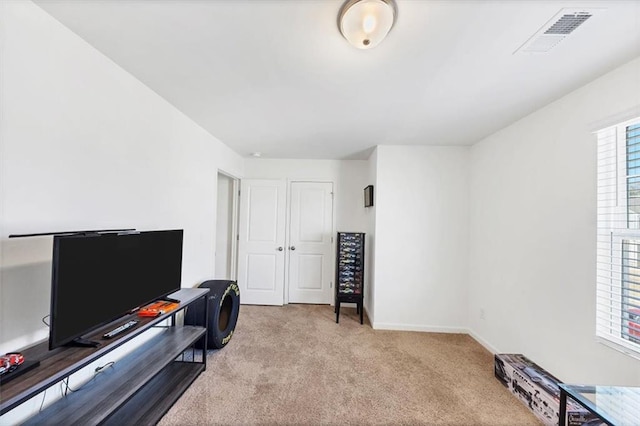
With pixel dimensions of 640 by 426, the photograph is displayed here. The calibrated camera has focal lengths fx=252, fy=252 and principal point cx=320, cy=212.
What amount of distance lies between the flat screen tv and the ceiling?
3.76ft

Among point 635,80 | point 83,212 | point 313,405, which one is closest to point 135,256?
point 83,212

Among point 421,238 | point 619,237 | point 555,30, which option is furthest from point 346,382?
point 555,30

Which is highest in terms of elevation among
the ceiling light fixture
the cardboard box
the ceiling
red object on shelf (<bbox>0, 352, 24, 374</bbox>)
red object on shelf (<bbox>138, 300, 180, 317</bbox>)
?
the ceiling

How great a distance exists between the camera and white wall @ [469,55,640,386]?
169 cm

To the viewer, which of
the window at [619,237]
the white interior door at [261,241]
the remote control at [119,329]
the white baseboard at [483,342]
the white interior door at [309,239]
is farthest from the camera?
the white interior door at [309,239]

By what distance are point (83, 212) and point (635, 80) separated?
11.1 ft

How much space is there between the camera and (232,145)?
3.50 m

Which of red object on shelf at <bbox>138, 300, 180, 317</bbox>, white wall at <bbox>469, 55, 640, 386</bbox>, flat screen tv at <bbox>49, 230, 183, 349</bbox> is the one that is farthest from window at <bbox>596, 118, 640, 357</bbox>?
flat screen tv at <bbox>49, 230, 183, 349</bbox>

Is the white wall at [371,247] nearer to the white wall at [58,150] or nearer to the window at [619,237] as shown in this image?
the window at [619,237]

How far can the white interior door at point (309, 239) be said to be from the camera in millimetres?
4219

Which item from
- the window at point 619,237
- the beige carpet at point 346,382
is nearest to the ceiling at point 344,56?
the window at point 619,237

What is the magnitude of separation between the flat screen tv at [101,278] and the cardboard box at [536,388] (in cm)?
272

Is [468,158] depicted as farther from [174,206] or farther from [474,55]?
[174,206]

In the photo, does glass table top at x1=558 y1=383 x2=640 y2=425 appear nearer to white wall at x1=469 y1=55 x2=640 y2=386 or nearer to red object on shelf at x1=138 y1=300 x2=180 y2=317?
white wall at x1=469 y1=55 x2=640 y2=386
